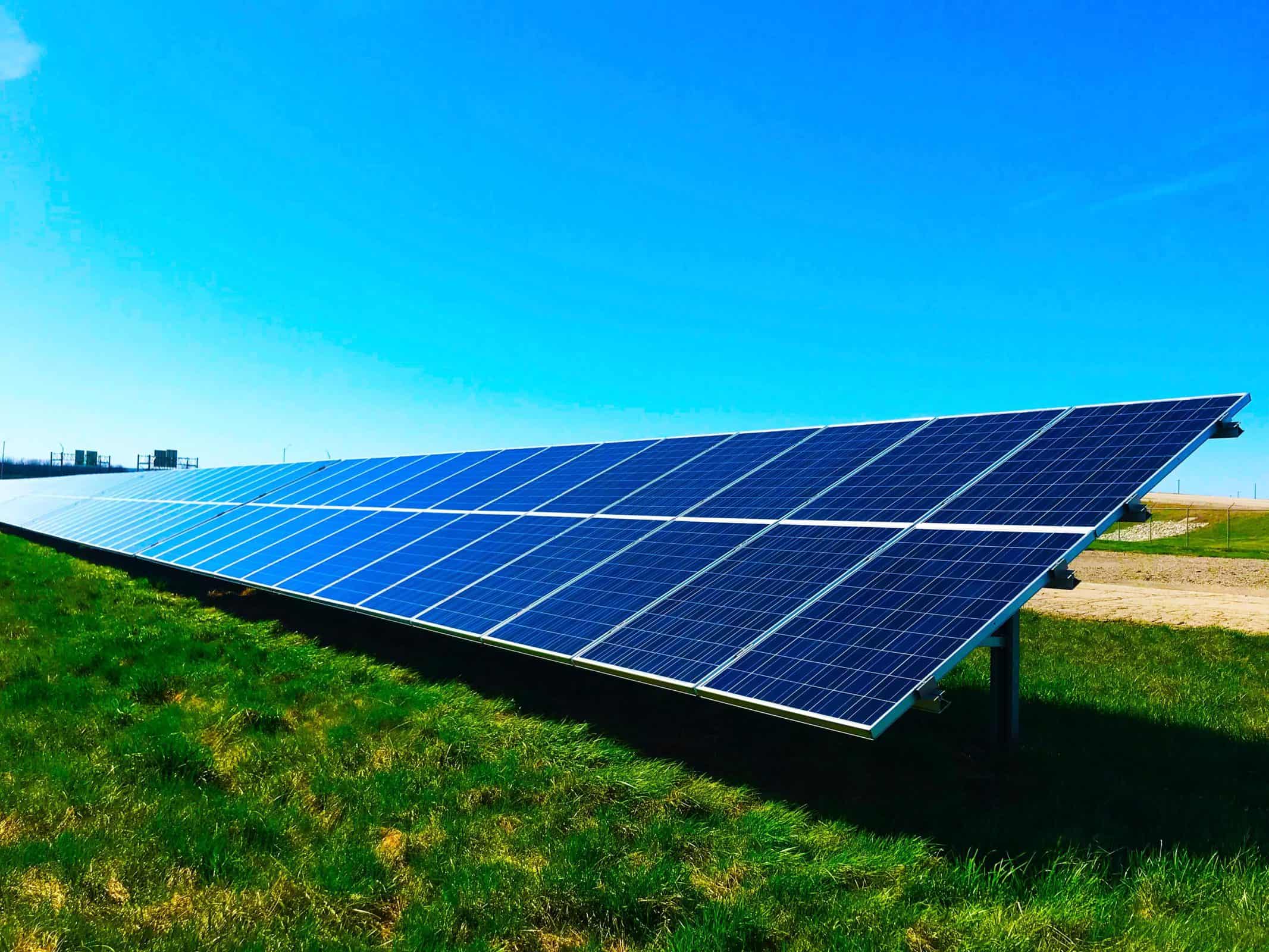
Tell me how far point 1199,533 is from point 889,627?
8142 cm

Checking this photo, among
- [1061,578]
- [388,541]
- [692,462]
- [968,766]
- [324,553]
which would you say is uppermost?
[692,462]

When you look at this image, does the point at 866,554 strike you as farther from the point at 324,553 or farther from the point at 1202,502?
the point at 1202,502

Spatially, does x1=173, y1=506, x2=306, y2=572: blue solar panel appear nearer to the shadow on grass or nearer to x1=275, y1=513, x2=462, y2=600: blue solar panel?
x1=275, y1=513, x2=462, y2=600: blue solar panel

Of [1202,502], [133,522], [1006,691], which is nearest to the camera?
[1006,691]

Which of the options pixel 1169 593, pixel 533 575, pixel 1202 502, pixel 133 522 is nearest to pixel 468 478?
pixel 533 575

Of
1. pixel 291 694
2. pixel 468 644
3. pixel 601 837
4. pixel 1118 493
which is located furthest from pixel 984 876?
pixel 468 644

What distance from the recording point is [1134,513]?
837 cm

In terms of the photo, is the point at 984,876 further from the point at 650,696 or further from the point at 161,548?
the point at 161,548

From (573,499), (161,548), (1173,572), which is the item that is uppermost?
(573,499)

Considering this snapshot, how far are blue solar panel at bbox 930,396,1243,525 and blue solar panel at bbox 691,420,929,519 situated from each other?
8.56ft

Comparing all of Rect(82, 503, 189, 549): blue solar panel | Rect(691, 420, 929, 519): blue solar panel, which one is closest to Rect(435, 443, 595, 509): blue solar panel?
Rect(691, 420, 929, 519): blue solar panel

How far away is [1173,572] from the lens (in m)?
35.7

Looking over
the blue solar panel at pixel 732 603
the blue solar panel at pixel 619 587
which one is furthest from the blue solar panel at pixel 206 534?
the blue solar panel at pixel 732 603

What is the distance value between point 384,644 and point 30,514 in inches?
1551
